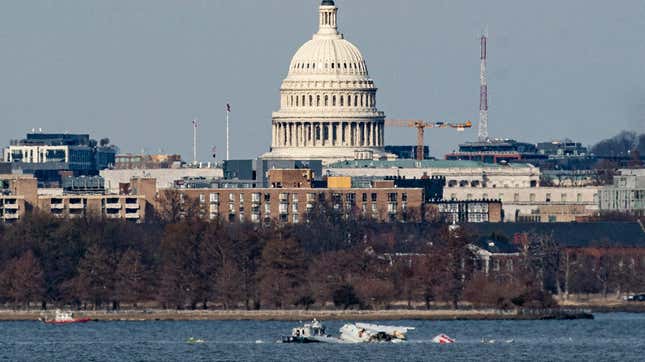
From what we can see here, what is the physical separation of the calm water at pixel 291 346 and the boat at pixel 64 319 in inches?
39.0

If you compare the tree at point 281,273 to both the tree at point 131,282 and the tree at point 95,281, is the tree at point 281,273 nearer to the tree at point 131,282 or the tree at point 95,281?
the tree at point 131,282

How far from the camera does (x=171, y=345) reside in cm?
16650

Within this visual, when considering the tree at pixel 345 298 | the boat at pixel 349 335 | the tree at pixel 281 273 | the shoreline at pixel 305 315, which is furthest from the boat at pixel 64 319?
the boat at pixel 349 335

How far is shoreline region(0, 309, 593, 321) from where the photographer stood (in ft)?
617

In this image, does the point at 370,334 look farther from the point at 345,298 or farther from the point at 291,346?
the point at 345,298

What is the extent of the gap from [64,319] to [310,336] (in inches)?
827

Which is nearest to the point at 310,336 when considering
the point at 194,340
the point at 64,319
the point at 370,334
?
the point at 370,334

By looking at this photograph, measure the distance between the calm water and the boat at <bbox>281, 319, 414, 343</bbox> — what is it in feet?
2.63

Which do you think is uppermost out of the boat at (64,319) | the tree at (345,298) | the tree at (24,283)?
the tree at (24,283)

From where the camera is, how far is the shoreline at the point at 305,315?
18800 centimetres

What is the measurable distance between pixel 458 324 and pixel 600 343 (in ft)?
58.7

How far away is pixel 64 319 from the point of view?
186m

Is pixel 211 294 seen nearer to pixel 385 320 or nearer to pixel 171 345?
pixel 385 320

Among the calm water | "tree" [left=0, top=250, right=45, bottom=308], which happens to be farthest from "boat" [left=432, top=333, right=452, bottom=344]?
"tree" [left=0, top=250, right=45, bottom=308]
